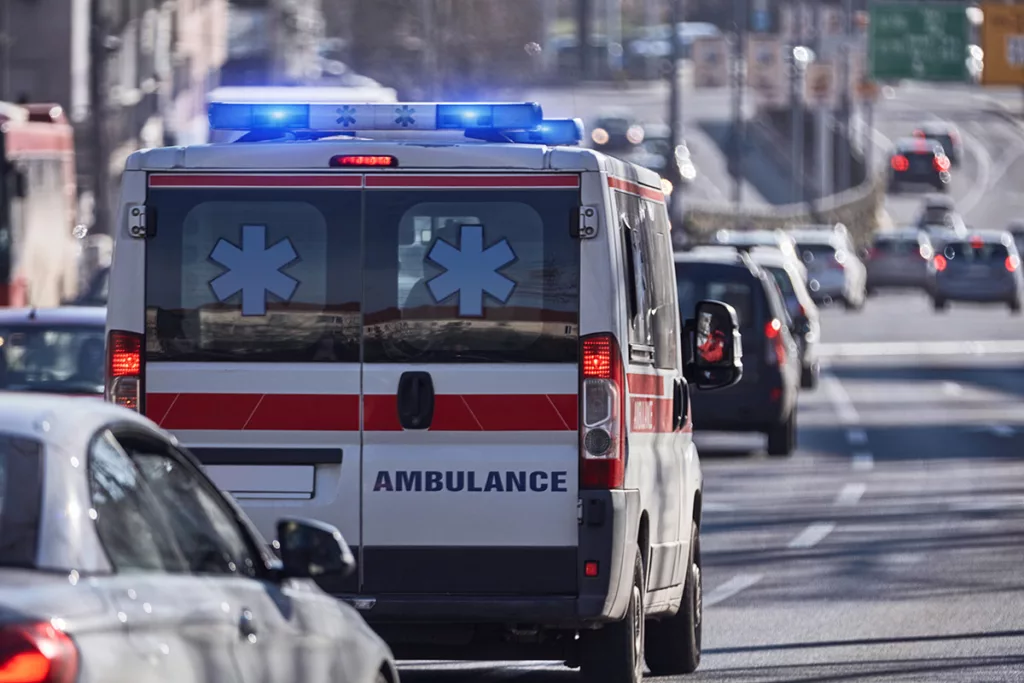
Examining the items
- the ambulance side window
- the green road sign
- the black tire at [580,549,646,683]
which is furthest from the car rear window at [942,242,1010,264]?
the black tire at [580,549,646,683]

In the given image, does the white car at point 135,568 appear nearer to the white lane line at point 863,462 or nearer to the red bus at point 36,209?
the white lane line at point 863,462

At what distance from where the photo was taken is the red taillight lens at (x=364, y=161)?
875cm

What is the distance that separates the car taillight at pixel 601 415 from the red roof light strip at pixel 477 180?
527 millimetres

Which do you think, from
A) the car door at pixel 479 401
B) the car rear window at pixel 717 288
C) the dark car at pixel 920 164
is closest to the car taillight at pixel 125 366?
the car door at pixel 479 401

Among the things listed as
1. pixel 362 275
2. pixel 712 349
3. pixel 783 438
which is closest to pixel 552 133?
pixel 362 275

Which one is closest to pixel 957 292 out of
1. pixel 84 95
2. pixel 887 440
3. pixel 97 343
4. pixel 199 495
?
pixel 84 95

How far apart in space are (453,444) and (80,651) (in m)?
4.22

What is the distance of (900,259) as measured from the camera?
54.8 metres

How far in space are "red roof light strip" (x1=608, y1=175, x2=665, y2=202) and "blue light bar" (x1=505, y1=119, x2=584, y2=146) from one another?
11.3 inches

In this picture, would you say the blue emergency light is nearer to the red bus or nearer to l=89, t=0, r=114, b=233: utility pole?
the red bus

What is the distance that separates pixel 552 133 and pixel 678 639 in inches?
91.1

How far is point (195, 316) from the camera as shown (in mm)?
8789

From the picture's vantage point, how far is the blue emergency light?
9117 mm

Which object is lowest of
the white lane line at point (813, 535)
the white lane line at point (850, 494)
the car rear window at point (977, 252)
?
the car rear window at point (977, 252)
